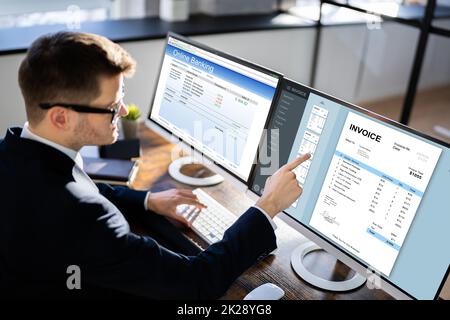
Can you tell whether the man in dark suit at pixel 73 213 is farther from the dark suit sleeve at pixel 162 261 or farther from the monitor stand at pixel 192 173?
the monitor stand at pixel 192 173

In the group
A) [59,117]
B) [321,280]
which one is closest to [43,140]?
[59,117]

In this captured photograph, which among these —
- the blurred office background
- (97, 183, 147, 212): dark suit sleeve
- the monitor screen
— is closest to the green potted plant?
the monitor screen

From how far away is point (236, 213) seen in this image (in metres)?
1.53

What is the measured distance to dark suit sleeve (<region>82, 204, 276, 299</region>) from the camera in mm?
1015

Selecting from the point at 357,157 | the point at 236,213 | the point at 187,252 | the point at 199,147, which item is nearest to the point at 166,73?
the point at 199,147

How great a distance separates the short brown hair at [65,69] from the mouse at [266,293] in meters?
0.59

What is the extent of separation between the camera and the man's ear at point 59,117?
1067 millimetres

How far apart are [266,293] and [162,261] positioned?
280 millimetres

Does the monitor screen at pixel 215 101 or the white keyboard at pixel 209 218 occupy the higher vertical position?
the monitor screen at pixel 215 101

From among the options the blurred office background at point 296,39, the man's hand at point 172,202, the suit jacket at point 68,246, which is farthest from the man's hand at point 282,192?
the blurred office background at point 296,39

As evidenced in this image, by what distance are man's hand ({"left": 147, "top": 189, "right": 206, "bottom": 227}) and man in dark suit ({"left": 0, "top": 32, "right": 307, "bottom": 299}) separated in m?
0.31

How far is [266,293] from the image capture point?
120cm
